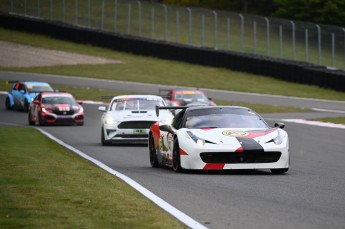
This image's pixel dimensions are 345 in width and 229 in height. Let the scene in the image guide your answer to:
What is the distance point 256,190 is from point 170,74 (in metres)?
45.7

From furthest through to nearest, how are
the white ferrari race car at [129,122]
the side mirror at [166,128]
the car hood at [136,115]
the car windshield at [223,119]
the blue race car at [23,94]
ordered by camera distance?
the blue race car at [23,94]
the car hood at [136,115]
the white ferrari race car at [129,122]
the side mirror at [166,128]
the car windshield at [223,119]

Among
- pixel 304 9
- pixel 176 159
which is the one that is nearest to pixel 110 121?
pixel 176 159

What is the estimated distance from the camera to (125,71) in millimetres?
60406

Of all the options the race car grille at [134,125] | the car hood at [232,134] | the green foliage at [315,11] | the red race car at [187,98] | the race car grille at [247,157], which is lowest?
the red race car at [187,98]

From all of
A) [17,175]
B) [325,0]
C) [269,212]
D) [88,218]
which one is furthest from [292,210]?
[325,0]

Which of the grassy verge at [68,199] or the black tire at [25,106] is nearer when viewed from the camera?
the grassy verge at [68,199]

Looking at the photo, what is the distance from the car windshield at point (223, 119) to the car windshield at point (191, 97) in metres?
24.4

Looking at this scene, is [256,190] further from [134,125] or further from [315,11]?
[315,11]

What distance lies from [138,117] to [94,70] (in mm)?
35495

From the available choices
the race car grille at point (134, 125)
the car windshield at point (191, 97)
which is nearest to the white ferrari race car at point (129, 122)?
the race car grille at point (134, 125)

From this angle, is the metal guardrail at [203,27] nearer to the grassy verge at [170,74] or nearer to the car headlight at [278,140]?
the grassy verge at [170,74]

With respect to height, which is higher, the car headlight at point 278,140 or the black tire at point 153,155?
the car headlight at point 278,140

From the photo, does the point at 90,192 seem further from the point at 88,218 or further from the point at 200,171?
the point at 200,171

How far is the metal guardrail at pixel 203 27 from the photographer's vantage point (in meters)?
50.2
